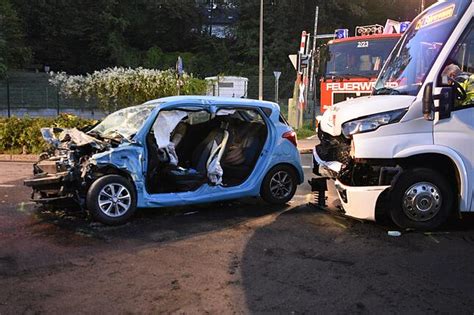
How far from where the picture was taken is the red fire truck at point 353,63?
14.5 metres

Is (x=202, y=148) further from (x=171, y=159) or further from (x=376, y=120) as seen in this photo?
(x=376, y=120)

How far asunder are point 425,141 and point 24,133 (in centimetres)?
1069

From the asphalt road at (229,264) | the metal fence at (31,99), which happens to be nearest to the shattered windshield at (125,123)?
the asphalt road at (229,264)

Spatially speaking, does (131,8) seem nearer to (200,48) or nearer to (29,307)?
(200,48)

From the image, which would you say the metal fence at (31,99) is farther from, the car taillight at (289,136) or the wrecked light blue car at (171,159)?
the car taillight at (289,136)

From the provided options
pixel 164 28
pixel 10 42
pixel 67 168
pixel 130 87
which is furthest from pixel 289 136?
pixel 164 28

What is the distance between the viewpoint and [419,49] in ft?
21.8

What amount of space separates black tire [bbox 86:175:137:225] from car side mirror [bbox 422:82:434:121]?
3475 mm

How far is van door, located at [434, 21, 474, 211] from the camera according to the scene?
592 centimetres

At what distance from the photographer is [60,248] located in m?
5.70

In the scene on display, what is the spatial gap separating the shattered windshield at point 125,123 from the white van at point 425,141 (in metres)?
2.59

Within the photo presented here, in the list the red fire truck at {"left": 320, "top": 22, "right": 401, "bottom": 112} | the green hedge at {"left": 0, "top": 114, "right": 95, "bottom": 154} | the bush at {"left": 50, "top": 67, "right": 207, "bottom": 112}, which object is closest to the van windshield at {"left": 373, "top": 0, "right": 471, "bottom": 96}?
the red fire truck at {"left": 320, "top": 22, "right": 401, "bottom": 112}

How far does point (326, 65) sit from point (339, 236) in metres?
9.88

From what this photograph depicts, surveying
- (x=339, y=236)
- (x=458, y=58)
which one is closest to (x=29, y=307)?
(x=339, y=236)
